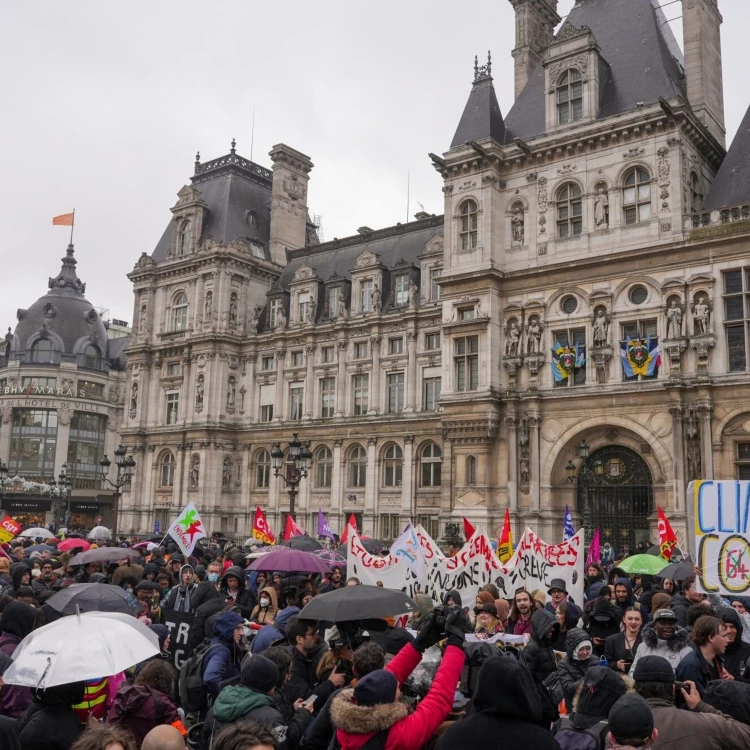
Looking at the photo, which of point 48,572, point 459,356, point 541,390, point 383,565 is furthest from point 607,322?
point 48,572

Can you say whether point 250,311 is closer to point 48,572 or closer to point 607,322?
point 607,322

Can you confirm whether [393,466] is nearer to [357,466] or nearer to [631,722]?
[357,466]

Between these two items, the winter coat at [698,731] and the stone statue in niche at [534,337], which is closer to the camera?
the winter coat at [698,731]

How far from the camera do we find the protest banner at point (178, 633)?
10094mm

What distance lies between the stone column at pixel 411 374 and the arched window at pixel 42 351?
46.6m

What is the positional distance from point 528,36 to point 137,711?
40.2 m

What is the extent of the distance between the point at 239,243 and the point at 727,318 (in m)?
31.6

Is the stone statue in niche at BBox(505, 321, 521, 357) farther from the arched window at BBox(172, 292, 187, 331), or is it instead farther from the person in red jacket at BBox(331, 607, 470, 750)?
the person in red jacket at BBox(331, 607, 470, 750)

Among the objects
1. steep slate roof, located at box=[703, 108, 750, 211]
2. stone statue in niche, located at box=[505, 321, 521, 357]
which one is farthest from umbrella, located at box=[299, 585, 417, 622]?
steep slate roof, located at box=[703, 108, 750, 211]

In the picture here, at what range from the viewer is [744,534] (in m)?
12.3

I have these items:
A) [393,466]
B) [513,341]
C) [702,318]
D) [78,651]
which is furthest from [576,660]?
[393,466]

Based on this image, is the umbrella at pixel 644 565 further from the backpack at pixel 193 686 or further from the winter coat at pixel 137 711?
the winter coat at pixel 137 711

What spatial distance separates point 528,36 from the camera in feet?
131

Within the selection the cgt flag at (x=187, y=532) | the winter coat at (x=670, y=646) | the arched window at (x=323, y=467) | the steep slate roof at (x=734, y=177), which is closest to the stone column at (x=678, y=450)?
the steep slate roof at (x=734, y=177)
